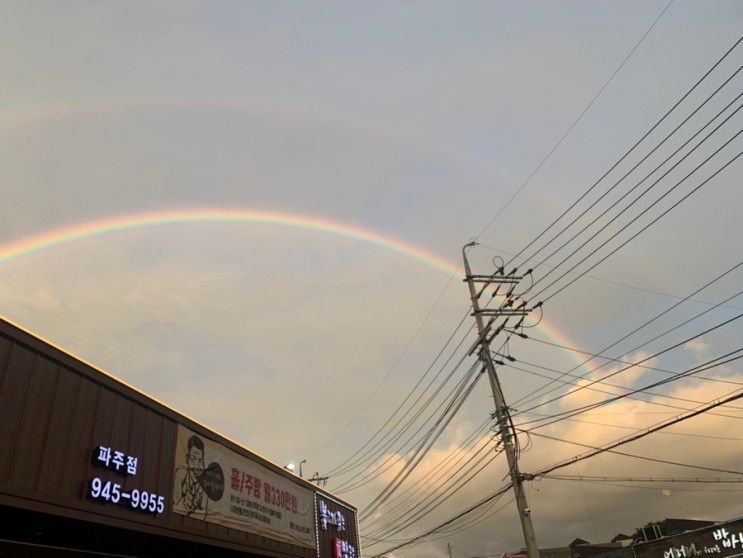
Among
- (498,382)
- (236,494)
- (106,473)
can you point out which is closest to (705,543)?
(498,382)

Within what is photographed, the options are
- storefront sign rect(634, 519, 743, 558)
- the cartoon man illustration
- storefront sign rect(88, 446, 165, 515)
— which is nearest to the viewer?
storefront sign rect(88, 446, 165, 515)

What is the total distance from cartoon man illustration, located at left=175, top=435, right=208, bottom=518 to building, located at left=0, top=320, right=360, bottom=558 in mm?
25

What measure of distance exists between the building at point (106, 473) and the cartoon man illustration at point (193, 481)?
3cm

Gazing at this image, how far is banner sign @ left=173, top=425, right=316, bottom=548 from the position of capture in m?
14.0

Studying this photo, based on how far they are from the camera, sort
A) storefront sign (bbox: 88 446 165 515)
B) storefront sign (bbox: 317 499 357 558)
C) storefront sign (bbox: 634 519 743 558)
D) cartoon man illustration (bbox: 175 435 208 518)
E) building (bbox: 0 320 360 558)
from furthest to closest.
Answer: storefront sign (bbox: 634 519 743 558) → storefront sign (bbox: 317 499 357 558) → cartoon man illustration (bbox: 175 435 208 518) → storefront sign (bbox: 88 446 165 515) → building (bbox: 0 320 360 558)

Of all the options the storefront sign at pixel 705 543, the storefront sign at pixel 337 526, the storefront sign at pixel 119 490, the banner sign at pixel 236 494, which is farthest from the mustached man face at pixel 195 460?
the storefront sign at pixel 705 543

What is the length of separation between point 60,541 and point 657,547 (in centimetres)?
3521

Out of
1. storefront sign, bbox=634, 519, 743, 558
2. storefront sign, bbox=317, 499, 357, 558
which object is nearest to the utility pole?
storefront sign, bbox=317, 499, 357, 558

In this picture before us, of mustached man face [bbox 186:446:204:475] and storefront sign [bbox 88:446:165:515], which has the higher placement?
mustached man face [bbox 186:446:204:475]

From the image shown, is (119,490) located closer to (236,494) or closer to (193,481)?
(193,481)

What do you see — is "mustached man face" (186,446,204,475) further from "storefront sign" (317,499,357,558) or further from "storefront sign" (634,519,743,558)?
"storefront sign" (634,519,743,558)

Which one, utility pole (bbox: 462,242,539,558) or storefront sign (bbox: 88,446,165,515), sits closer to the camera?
storefront sign (bbox: 88,446,165,515)

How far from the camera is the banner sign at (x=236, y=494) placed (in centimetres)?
1395

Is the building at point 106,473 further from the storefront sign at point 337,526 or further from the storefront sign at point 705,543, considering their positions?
the storefront sign at point 705,543
